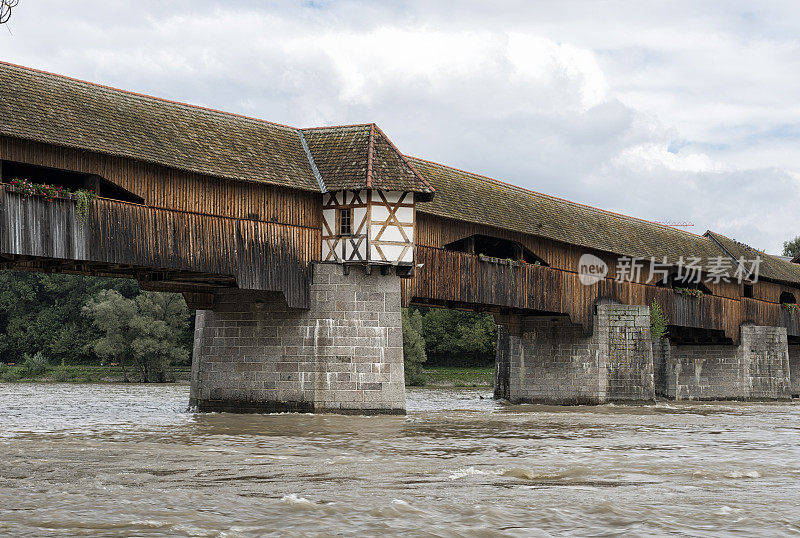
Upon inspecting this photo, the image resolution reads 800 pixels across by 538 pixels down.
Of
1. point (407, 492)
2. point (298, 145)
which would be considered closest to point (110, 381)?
point (298, 145)

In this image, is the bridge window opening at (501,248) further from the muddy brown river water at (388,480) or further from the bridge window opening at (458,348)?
the bridge window opening at (458,348)

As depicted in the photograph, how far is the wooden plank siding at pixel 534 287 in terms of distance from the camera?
22.1m

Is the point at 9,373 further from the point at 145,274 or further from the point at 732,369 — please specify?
the point at 732,369

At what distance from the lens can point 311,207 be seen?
1994cm

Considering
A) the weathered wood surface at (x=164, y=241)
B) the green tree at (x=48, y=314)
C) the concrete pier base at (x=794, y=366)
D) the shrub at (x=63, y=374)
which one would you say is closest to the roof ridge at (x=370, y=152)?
the weathered wood surface at (x=164, y=241)

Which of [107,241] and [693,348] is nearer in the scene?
[107,241]

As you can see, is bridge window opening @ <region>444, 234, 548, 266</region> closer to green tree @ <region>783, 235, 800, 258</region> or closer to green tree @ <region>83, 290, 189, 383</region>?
green tree @ <region>83, 290, 189, 383</region>

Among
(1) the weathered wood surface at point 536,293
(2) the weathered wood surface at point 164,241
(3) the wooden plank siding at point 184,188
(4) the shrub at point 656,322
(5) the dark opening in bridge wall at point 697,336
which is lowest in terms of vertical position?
(5) the dark opening in bridge wall at point 697,336

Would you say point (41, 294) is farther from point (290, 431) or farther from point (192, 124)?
point (290, 431)

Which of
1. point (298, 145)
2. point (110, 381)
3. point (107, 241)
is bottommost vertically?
point (110, 381)

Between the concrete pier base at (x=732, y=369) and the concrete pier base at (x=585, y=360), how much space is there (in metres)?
8.12

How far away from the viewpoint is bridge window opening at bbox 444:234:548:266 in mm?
24656

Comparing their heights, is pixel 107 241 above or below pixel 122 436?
above

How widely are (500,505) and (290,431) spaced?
26.0 ft
